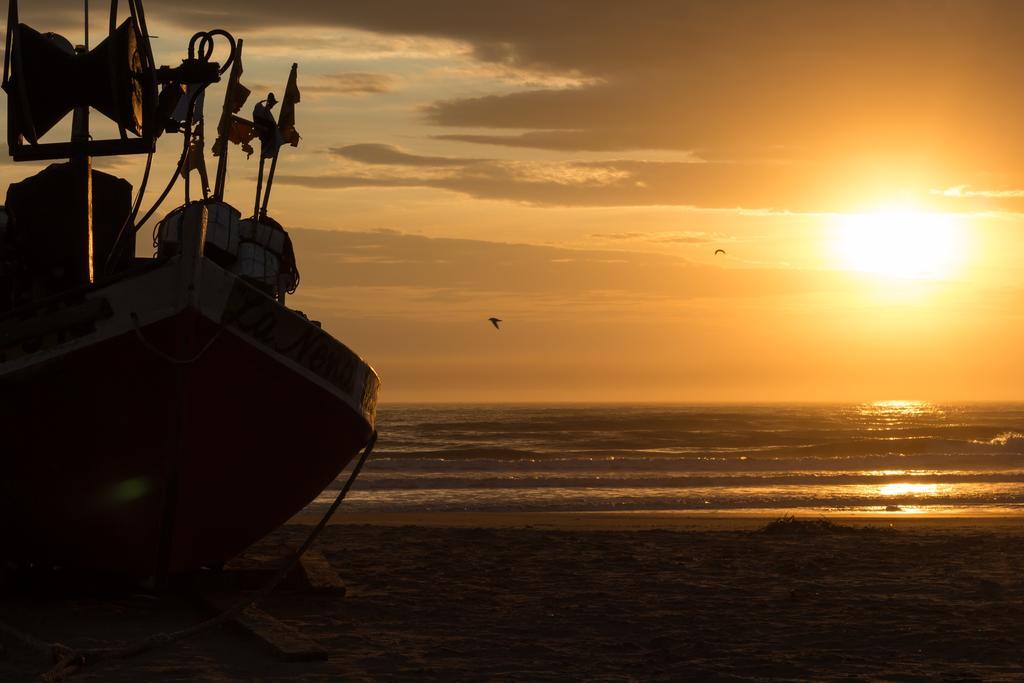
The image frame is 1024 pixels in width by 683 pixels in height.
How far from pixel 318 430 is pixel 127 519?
181 cm

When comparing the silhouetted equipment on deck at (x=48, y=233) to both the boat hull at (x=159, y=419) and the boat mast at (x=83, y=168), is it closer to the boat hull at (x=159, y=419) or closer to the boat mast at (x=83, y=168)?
the boat mast at (x=83, y=168)

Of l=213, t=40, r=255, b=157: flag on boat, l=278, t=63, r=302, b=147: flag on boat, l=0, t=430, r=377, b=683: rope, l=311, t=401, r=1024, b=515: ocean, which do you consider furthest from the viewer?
l=311, t=401, r=1024, b=515: ocean

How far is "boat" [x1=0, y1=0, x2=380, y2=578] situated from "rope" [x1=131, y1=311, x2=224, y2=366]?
0.04 ft

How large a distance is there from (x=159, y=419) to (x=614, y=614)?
411cm

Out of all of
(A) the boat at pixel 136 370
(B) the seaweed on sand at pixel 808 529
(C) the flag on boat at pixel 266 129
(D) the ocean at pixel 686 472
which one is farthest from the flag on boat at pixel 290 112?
(D) the ocean at pixel 686 472

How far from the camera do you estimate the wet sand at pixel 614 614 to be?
7.80 m

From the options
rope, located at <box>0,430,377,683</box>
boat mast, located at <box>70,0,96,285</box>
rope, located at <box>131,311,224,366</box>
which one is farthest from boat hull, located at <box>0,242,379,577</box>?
boat mast, located at <box>70,0,96,285</box>

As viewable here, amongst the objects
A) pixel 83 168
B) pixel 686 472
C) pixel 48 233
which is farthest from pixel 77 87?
pixel 686 472

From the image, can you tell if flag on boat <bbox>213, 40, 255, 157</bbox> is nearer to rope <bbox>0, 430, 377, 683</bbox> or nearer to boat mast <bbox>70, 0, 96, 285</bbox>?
boat mast <bbox>70, 0, 96, 285</bbox>

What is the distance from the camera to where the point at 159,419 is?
8.81 m

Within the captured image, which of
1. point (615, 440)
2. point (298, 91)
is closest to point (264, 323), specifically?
point (298, 91)

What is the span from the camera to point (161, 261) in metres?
8.47

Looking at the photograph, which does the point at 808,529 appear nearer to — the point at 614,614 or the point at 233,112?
the point at 614,614

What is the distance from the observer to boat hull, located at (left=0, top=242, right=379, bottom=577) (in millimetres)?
8523
